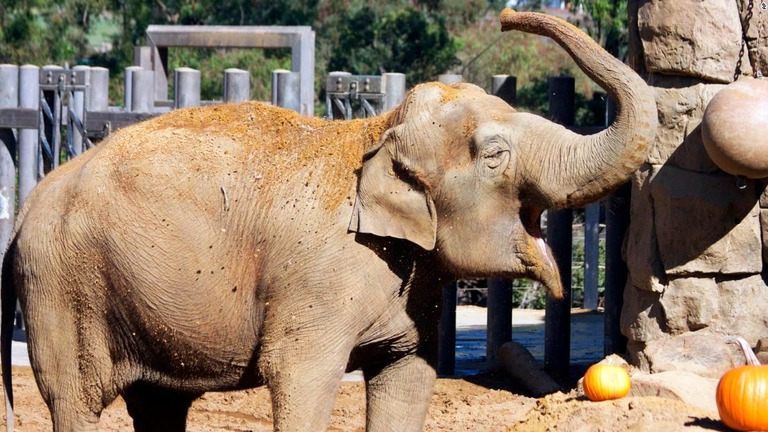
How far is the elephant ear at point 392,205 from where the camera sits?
538 centimetres

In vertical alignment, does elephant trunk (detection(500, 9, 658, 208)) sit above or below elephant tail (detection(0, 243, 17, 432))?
above

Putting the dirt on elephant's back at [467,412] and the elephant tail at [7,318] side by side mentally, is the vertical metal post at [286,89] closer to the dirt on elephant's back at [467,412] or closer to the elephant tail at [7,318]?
the dirt on elephant's back at [467,412]

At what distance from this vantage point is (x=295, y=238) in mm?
5516

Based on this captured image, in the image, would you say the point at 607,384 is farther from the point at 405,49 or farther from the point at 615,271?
the point at 405,49

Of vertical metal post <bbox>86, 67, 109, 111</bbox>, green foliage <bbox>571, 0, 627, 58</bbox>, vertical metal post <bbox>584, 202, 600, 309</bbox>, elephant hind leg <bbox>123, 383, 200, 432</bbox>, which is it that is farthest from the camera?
green foliage <bbox>571, 0, 627, 58</bbox>

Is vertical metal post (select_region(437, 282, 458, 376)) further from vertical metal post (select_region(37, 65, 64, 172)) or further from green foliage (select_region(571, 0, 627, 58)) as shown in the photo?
green foliage (select_region(571, 0, 627, 58))

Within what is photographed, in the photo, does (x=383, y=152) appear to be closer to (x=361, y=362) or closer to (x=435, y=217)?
(x=435, y=217)

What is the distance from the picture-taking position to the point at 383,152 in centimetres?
544

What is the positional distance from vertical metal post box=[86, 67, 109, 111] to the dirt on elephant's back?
83.8 inches

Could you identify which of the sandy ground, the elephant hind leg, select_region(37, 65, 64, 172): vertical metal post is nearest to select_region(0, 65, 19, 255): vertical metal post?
select_region(37, 65, 64, 172): vertical metal post

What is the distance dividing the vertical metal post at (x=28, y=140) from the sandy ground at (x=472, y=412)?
5.00 ft

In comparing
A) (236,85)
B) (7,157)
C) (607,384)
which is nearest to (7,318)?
(607,384)

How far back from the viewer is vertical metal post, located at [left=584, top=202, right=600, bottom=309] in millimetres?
13830

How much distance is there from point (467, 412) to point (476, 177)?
11.1ft
